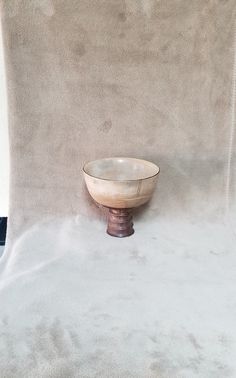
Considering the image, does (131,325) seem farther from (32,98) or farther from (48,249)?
(32,98)

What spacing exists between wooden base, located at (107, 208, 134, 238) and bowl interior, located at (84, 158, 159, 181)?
10 cm

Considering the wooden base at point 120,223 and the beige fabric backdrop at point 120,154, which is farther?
the wooden base at point 120,223

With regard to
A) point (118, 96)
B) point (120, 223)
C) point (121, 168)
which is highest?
point (118, 96)

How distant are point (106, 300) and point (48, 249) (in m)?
0.26

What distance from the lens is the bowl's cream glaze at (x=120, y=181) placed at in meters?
1.01

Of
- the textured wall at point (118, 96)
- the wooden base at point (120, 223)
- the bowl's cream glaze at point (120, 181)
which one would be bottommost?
the wooden base at point (120, 223)

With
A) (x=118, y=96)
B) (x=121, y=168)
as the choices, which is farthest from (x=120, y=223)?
(x=118, y=96)

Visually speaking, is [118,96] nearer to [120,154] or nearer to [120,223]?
[120,154]

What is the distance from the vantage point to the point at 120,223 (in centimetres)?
111

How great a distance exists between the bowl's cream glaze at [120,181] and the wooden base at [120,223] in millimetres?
44

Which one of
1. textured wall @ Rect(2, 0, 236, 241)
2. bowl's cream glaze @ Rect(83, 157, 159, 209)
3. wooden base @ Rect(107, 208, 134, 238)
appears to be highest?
textured wall @ Rect(2, 0, 236, 241)

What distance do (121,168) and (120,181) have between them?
148 millimetres

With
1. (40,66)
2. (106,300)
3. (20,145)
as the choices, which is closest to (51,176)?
(20,145)

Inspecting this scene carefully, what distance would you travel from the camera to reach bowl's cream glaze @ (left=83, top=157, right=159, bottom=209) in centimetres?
101
